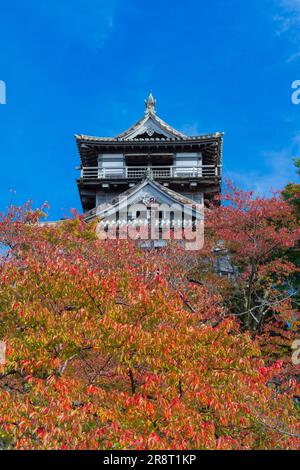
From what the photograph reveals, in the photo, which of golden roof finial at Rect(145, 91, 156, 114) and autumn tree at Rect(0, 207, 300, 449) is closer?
autumn tree at Rect(0, 207, 300, 449)

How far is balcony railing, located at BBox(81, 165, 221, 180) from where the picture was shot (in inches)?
1092

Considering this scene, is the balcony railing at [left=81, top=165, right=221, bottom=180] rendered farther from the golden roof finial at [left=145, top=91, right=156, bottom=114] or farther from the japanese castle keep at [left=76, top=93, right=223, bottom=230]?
the golden roof finial at [left=145, top=91, right=156, bottom=114]

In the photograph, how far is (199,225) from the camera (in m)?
18.8

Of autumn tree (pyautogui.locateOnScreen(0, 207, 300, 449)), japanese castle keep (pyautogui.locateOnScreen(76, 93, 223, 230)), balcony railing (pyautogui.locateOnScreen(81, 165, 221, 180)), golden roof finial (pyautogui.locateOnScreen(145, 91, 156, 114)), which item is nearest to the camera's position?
autumn tree (pyautogui.locateOnScreen(0, 207, 300, 449))

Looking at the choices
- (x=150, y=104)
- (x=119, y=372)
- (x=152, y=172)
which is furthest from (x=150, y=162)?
(x=119, y=372)

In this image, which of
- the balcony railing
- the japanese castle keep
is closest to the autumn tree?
the japanese castle keep

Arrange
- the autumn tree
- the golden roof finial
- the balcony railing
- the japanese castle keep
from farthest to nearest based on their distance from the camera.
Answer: the golden roof finial < the balcony railing < the japanese castle keep < the autumn tree

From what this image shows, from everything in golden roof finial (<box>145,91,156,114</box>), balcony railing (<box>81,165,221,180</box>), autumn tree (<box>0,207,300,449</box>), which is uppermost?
golden roof finial (<box>145,91,156,114</box>)

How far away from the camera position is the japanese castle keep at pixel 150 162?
27578 millimetres

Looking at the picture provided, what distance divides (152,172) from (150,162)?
1917 mm

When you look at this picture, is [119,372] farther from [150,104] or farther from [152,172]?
[150,104]

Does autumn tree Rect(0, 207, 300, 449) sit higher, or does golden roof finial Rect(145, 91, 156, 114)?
golden roof finial Rect(145, 91, 156, 114)

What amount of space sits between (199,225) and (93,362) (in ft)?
37.7

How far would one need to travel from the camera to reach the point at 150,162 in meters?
29.2
